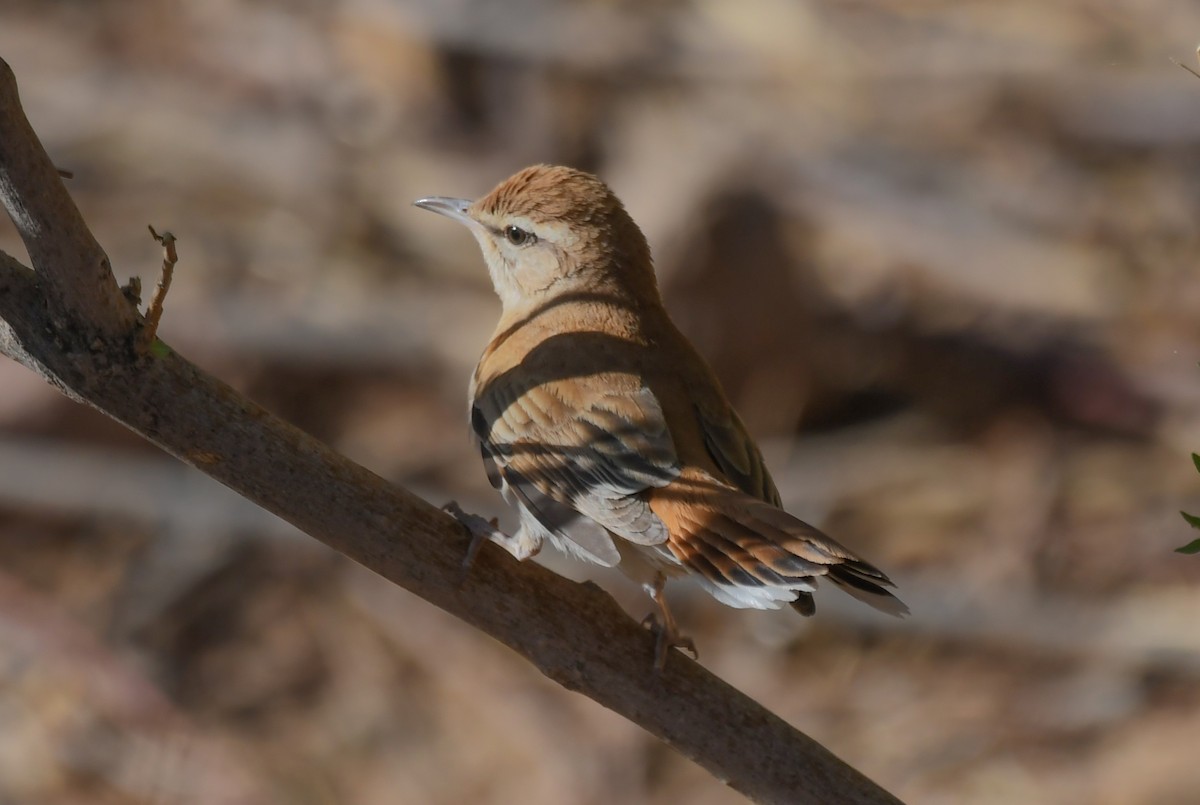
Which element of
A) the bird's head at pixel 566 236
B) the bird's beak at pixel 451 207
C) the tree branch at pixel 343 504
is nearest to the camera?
the tree branch at pixel 343 504

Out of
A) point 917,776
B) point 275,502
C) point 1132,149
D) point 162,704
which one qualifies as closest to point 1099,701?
point 917,776

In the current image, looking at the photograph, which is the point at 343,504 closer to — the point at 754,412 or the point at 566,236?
the point at 566,236

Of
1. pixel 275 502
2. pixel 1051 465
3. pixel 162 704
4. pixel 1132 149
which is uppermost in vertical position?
pixel 1132 149

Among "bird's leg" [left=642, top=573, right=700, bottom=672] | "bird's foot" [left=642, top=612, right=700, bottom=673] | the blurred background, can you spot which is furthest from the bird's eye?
the blurred background

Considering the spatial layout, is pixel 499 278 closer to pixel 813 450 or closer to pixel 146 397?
pixel 146 397

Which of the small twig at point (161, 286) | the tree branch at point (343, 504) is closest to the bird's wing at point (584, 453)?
the tree branch at point (343, 504)

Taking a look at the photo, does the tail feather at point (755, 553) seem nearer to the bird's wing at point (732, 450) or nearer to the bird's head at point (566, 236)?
the bird's wing at point (732, 450)

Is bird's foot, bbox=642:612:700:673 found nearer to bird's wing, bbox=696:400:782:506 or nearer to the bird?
the bird
